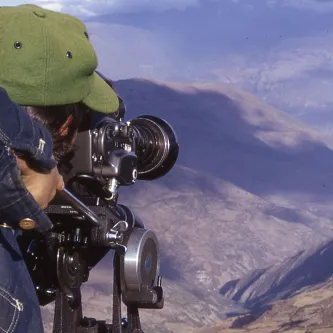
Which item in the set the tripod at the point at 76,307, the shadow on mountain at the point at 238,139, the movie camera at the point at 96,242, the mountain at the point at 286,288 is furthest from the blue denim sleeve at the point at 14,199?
the shadow on mountain at the point at 238,139

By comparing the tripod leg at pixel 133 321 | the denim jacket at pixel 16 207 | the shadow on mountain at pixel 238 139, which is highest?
the denim jacket at pixel 16 207

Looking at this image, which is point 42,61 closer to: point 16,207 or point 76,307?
point 16,207

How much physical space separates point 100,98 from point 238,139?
80.7 ft

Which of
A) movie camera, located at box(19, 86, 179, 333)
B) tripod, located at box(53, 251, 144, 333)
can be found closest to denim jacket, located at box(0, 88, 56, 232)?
movie camera, located at box(19, 86, 179, 333)

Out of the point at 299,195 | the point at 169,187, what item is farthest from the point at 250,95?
the point at 169,187

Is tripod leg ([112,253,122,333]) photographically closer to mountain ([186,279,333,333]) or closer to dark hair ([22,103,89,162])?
A: dark hair ([22,103,89,162])

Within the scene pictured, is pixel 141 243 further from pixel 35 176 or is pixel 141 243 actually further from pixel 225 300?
pixel 225 300

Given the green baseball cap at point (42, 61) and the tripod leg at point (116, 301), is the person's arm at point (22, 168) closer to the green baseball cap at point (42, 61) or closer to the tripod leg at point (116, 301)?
the green baseball cap at point (42, 61)

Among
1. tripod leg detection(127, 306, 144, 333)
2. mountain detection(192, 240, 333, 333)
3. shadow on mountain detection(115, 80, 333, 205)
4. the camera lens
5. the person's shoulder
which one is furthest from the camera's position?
shadow on mountain detection(115, 80, 333, 205)

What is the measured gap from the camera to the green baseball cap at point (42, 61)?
43.8 inches

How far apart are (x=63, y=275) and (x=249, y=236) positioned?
599 inches

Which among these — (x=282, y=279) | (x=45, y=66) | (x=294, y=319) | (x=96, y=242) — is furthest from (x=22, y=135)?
(x=282, y=279)

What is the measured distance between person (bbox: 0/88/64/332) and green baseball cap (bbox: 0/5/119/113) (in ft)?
0.37

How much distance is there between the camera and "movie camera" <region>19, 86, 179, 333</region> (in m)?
1.51
